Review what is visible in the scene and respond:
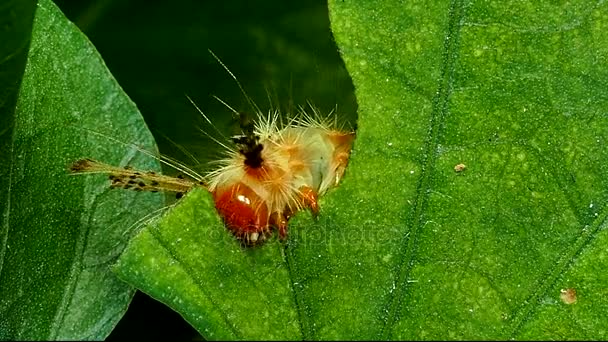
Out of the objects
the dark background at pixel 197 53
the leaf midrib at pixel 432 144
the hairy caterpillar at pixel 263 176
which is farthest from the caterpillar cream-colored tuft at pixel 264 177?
the dark background at pixel 197 53

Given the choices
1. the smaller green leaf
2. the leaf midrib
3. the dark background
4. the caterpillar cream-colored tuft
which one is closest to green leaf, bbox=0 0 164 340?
the caterpillar cream-colored tuft

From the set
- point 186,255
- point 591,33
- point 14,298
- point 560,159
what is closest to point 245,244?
point 186,255

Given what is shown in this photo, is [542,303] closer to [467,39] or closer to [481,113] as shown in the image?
[481,113]

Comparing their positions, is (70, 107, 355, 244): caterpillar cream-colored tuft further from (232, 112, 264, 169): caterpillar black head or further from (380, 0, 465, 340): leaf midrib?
(380, 0, 465, 340): leaf midrib

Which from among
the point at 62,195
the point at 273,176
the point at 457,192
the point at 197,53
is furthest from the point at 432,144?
the point at 197,53

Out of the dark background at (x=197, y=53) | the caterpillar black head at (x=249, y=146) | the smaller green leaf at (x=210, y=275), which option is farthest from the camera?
the dark background at (x=197, y=53)

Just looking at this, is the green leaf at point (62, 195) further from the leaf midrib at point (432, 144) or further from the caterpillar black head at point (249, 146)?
→ the leaf midrib at point (432, 144)

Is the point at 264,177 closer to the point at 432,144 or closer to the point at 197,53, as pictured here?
the point at 432,144
